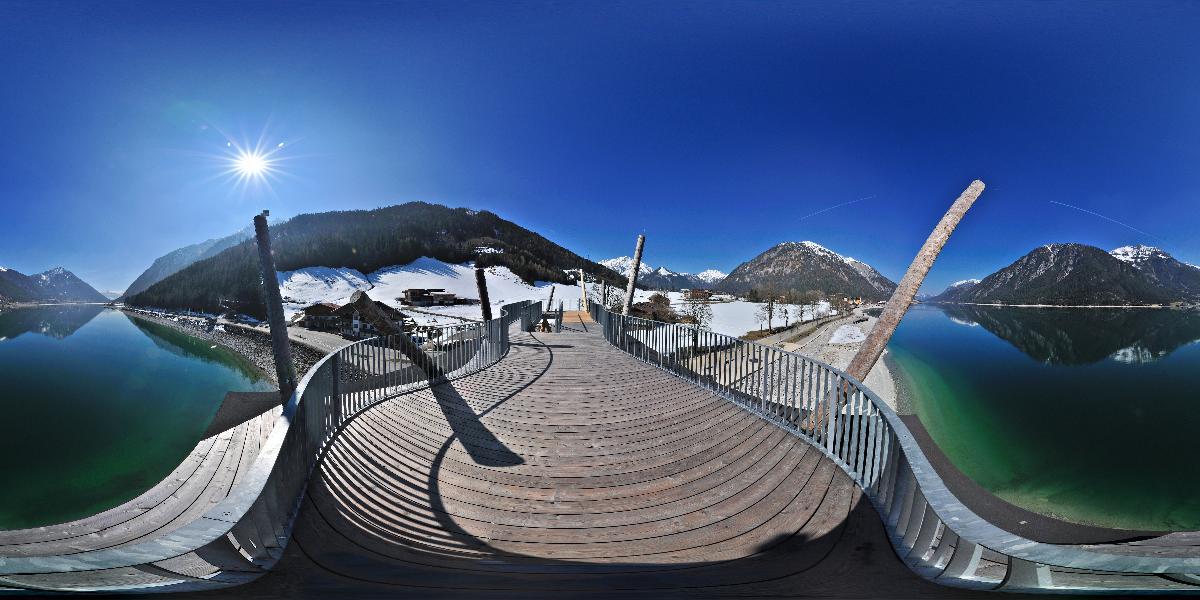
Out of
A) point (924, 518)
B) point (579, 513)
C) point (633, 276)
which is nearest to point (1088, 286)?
point (633, 276)

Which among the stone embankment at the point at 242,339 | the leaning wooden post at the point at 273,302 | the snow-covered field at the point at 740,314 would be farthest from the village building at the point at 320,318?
the leaning wooden post at the point at 273,302

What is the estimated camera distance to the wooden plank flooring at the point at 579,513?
2564 millimetres

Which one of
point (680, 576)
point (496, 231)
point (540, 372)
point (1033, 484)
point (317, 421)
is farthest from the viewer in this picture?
point (496, 231)

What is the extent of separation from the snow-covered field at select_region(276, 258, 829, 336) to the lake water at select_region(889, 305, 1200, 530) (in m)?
20.2

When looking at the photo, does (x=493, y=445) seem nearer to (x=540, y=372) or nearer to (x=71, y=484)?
(x=540, y=372)

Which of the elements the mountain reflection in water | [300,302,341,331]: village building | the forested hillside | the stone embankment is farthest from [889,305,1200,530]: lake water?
[300,302,341,331]: village building

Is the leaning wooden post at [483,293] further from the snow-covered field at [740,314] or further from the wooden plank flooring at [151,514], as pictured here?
the snow-covered field at [740,314]

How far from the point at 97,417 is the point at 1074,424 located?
2693 inches

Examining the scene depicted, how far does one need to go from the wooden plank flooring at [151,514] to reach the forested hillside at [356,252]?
72.0 meters

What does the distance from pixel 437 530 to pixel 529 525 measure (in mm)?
734

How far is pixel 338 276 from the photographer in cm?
10000

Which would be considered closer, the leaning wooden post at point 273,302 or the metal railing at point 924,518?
the metal railing at point 924,518

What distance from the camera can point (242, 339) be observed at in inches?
2657

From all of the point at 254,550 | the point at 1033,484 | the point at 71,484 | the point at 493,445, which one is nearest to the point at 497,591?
the point at 254,550
